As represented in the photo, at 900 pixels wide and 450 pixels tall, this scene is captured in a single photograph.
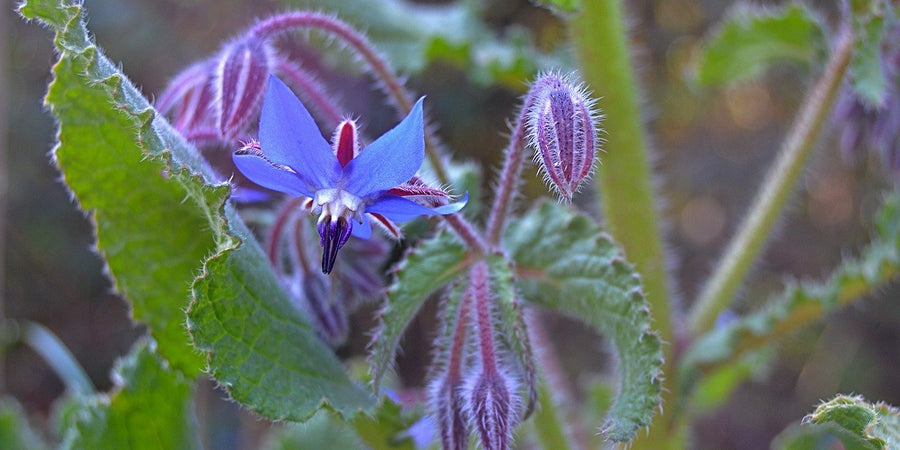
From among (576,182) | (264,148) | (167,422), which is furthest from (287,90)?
(167,422)

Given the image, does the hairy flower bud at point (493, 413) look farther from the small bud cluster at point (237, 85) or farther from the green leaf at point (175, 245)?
the small bud cluster at point (237, 85)

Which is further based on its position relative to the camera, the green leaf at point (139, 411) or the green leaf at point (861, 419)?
the green leaf at point (139, 411)

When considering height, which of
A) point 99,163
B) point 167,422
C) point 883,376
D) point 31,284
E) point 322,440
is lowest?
point 883,376

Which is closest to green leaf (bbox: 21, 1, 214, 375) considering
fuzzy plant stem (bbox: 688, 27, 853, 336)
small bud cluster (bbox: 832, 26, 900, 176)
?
fuzzy plant stem (bbox: 688, 27, 853, 336)

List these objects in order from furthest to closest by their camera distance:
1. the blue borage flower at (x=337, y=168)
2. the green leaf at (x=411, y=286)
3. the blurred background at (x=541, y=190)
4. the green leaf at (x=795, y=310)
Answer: the blurred background at (x=541, y=190)
the green leaf at (x=795, y=310)
the green leaf at (x=411, y=286)
the blue borage flower at (x=337, y=168)

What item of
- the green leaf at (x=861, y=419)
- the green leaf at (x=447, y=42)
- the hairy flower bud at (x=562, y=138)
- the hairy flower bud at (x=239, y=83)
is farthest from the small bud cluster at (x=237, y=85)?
the green leaf at (x=861, y=419)

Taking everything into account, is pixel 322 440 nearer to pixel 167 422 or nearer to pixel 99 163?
pixel 167 422
